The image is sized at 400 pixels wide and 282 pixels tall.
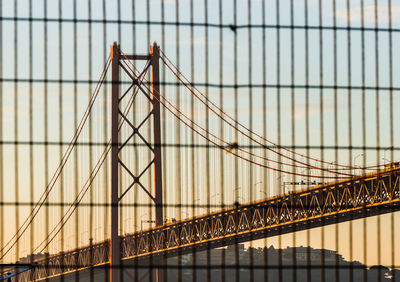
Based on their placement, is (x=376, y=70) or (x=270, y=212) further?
(x=270, y=212)

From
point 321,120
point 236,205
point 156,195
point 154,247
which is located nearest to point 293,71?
point 321,120

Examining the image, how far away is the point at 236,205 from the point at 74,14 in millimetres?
4530

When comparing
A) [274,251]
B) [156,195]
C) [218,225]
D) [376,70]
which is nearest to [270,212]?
[218,225]

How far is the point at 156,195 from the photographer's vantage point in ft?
179

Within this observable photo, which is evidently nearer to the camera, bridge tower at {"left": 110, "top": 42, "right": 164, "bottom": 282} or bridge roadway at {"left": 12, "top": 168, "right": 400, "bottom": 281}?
bridge tower at {"left": 110, "top": 42, "right": 164, "bottom": 282}

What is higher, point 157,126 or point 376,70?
point 157,126

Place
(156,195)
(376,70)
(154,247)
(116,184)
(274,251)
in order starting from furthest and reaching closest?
(274,251)
(154,247)
(156,195)
(116,184)
(376,70)

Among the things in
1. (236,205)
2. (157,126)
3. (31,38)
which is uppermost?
(157,126)

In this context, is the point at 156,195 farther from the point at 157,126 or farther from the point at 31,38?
the point at 31,38

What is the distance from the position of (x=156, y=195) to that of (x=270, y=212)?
9.32 m

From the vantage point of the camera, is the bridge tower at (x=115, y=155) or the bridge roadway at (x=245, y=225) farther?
the bridge roadway at (x=245, y=225)

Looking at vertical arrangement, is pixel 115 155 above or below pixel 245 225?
above

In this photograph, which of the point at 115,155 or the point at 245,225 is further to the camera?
the point at 245,225

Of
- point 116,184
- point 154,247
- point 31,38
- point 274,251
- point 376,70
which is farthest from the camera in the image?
point 274,251
